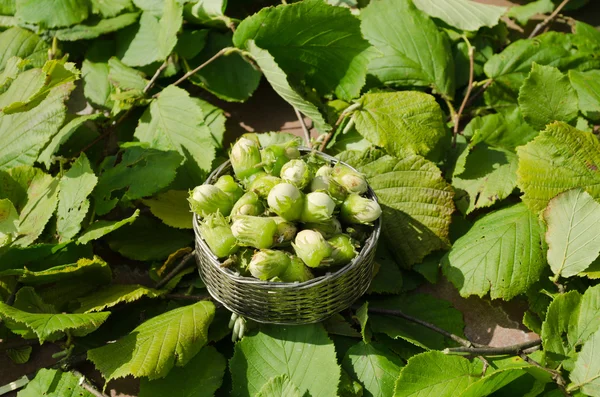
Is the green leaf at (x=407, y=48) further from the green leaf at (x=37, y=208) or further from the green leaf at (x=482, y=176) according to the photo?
the green leaf at (x=37, y=208)

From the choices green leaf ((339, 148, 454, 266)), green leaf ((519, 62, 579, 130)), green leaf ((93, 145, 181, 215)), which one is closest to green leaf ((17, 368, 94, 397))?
green leaf ((93, 145, 181, 215))

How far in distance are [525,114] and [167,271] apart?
107 cm

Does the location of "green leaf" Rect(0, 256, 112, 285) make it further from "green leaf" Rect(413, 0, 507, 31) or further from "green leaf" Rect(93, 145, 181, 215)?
"green leaf" Rect(413, 0, 507, 31)

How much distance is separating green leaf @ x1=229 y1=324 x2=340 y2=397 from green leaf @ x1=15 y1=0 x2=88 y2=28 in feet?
3.96

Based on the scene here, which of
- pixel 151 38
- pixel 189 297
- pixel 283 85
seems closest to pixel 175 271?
pixel 189 297

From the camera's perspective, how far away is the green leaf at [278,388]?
1.32 meters

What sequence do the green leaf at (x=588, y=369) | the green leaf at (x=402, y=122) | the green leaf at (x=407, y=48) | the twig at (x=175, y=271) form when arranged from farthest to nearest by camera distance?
the green leaf at (x=407, y=48) → the green leaf at (x=402, y=122) → the twig at (x=175, y=271) → the green leaf at (x=588, y=369)

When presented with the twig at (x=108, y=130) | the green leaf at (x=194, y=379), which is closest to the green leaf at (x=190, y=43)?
the twig at (x=108, y=130)

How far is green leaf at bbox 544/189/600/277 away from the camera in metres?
1.51

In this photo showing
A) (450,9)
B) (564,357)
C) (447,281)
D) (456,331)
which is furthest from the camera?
(450,9)

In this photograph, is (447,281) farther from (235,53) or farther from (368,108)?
(235,53)

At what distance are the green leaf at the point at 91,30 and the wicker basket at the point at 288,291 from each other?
832mm

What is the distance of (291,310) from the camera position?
135 cm

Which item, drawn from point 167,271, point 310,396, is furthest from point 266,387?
point 167,271
